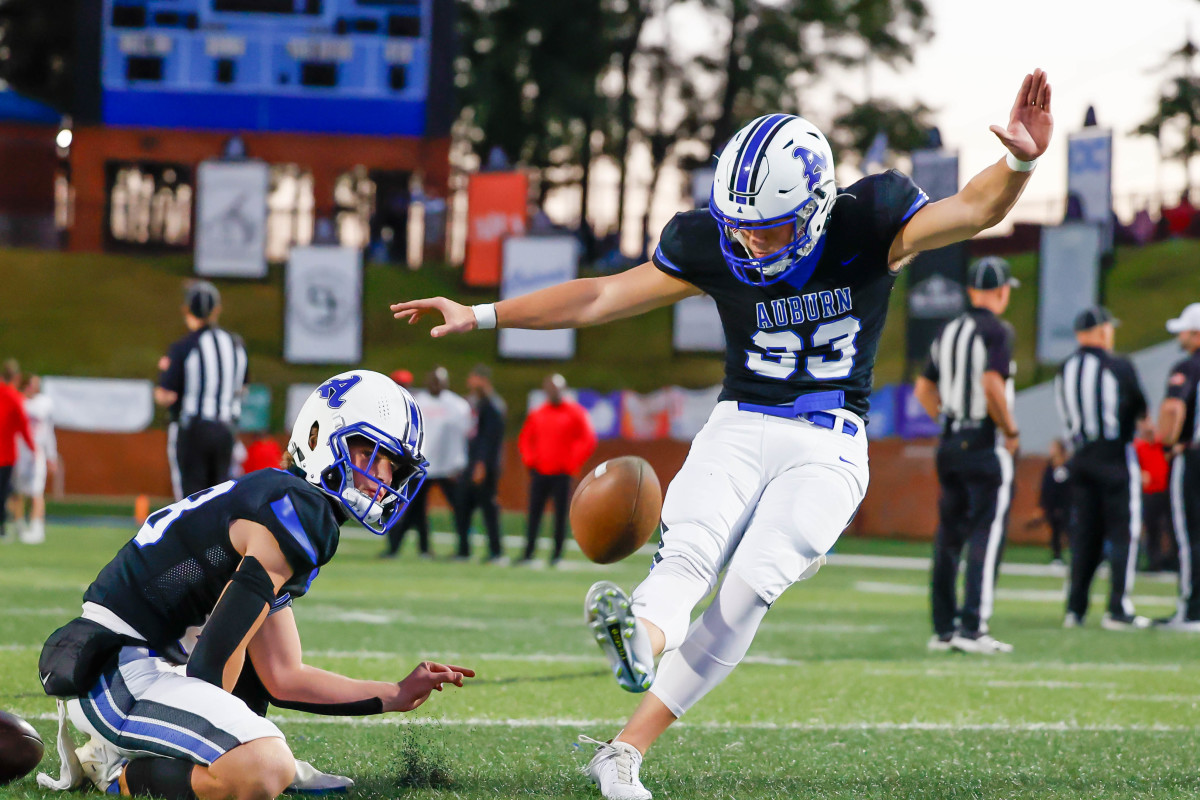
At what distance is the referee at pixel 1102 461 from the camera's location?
8.82 meters

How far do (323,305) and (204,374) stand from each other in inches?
762

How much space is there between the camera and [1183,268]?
30.0m

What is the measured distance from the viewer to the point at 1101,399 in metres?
8.84

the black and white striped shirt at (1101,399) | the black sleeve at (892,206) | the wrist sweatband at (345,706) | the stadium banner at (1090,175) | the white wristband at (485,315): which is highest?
the stadium banner at (1090,175)

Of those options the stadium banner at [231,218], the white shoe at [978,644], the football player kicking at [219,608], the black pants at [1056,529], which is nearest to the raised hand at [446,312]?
the football player kicking at [219,608]

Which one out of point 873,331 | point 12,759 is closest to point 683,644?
point 873,331

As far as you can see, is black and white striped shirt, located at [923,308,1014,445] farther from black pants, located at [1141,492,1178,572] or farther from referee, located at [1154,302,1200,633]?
black pants, located at [1141,492,1178,572]

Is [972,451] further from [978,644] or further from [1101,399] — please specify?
[1101,399]

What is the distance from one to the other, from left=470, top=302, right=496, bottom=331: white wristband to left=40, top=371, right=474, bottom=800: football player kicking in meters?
0.48

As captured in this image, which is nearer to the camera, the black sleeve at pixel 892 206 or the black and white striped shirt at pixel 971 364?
the black sleeve at pixel 892 206

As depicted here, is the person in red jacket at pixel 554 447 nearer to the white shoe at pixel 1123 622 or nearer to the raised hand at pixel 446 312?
the white shoe at pixel 1123 622

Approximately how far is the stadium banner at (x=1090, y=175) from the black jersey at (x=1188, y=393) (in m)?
13.8

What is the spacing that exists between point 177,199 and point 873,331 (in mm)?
30654

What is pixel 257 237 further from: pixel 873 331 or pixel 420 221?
pixel 873 331
